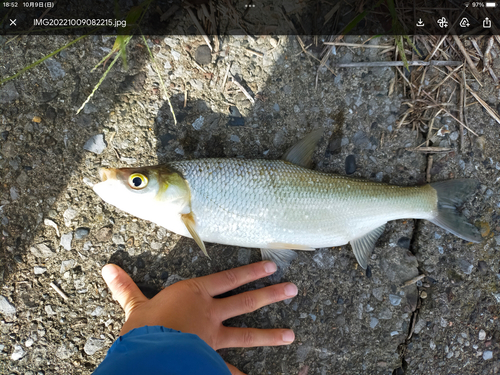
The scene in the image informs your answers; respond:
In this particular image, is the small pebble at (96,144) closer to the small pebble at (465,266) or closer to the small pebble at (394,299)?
the small pebble at (394,299)

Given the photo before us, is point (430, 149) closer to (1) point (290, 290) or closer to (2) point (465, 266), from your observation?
(2) point (465, 266)

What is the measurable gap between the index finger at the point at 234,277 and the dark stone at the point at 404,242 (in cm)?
120

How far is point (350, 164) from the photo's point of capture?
2586 mm

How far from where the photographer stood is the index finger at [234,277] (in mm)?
2383

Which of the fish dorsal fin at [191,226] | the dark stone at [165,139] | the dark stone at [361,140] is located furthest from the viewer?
the dark stone at [361,140]

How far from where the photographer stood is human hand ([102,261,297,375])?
7.33ft

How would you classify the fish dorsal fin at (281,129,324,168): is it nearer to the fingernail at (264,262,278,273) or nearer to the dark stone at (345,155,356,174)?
the dark stone at (345,155,356,174)

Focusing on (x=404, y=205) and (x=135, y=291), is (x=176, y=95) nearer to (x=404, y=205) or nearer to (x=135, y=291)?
(x=135, y=291)

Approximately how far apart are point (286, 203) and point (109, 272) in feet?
5.21

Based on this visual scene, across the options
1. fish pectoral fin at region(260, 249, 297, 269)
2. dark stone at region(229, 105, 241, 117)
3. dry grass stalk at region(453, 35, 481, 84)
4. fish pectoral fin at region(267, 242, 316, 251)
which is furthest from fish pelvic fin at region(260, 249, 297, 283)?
dry grass stalk at region(453, 35, 481, 84)

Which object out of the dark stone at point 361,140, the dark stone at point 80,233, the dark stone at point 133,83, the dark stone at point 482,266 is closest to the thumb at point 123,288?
the dark stone at point 80,233

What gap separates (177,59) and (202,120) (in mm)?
581

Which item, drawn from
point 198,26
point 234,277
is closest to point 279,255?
point 234,277

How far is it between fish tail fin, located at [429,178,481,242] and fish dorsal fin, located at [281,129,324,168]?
111 centimetres
